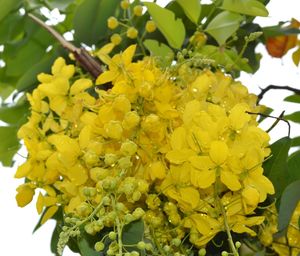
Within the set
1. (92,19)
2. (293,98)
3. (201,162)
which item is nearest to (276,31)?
(293,98)

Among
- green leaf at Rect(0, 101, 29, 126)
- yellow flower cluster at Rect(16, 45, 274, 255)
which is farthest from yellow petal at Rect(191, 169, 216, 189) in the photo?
green leaf at Rect(0, 101, 29, 126)

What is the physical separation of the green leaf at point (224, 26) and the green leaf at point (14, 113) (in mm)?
222

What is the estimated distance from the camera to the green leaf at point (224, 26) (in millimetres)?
622

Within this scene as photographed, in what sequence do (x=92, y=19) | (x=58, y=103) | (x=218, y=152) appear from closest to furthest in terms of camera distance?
(x=218, y=152) → (x=58, y=103) → (x=92, y=19)

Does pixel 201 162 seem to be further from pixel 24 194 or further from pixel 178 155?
pixel 24 194

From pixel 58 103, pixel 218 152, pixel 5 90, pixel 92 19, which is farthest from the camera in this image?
pixel 5 90

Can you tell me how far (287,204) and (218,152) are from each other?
0.08 metres

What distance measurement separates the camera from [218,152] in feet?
1.47

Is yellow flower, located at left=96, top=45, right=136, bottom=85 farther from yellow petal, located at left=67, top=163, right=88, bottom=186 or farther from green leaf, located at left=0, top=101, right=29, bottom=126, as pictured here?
green leaf, located at left=0, top=101, right=29, bottom=126

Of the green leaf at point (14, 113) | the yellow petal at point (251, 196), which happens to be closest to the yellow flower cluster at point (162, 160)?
the yellow petal at point (251, 196)

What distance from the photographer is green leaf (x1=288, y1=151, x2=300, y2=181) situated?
0.54 meters

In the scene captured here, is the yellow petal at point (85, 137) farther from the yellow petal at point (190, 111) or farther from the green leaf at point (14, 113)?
the green leaf at point (14, 113)

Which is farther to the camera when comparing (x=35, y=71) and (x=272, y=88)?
(x=35, y=71)

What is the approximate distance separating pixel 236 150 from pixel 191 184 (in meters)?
0.04
